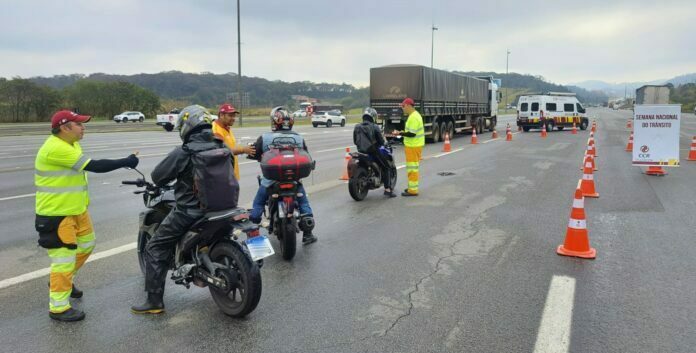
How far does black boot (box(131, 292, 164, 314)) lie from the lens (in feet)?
13.7

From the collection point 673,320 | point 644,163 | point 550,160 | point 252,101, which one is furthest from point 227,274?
point 252,101

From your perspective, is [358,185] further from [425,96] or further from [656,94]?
[656,94]

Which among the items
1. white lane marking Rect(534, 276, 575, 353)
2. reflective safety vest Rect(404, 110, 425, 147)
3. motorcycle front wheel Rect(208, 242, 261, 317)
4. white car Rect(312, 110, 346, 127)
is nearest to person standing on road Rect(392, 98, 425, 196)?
reflective safety vest Rect(404, 110, 425, 147)

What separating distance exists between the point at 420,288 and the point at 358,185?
443cm

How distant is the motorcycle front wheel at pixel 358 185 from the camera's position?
355 inches

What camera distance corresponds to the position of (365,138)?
8961 millimetres

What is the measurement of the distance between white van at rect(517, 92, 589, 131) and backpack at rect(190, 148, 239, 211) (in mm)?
31649

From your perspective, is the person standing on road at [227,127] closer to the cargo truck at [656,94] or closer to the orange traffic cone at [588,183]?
the orange traffic cone at [588,183]

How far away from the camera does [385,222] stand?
7.51 metres

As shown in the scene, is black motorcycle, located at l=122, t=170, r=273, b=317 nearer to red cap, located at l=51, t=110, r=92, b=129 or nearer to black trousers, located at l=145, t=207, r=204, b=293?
black trousers, located at l=145, t=207, r=204, b=293

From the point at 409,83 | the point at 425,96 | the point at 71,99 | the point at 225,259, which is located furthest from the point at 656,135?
the point at 71,99

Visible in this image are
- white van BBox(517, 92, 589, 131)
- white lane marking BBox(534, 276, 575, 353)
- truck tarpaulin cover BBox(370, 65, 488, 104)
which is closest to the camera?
white lane marking BBox(534, 276, 575, 353)

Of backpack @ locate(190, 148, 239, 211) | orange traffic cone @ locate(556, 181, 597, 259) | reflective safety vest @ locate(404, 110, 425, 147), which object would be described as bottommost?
orange traffic cone @ locate(556, 181, 597, 259)

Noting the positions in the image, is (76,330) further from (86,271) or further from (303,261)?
(303,261)
